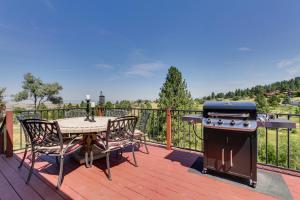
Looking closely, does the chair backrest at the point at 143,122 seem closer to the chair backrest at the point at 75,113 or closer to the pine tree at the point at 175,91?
the chair backrest at the point at 75,113

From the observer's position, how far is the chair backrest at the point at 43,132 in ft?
6.95

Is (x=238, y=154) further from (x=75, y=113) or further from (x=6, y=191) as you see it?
(x=75, y=113)

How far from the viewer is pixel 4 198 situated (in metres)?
1.85

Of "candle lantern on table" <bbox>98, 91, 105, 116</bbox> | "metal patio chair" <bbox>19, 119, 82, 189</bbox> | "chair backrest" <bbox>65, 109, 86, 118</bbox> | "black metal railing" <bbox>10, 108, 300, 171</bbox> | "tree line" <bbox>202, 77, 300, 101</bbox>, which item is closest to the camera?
"metal patio chair" <bbox>19, 119, 82, 189</bbox>

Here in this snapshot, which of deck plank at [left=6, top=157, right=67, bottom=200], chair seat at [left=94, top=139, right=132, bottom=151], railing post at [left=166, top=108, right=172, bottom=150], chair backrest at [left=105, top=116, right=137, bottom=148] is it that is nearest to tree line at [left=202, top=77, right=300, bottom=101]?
railing post at [left=166, top=108, right=172, bottom=150]

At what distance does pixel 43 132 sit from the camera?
2209mm

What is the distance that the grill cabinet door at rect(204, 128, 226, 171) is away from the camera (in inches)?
89.9

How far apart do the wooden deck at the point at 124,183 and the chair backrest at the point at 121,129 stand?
1.67 ft

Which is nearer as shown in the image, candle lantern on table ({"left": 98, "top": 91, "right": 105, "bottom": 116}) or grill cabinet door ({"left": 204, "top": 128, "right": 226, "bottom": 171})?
grill cabinet door ({"left": 204, "top": 128, "right": 226, "bottom": 171})

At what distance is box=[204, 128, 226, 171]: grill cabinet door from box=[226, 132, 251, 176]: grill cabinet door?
0.25 ft

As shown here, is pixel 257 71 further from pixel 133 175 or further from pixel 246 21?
pixel 133 175

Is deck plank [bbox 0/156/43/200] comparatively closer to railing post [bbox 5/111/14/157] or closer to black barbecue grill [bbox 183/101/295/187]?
railing post [bbox 5/111/14/157]

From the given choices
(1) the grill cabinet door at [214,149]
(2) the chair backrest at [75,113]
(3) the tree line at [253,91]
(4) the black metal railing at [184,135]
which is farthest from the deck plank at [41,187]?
(3) the tree line at [253,91]

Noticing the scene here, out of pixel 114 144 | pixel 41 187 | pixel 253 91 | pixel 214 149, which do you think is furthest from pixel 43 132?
pixel 253 91
